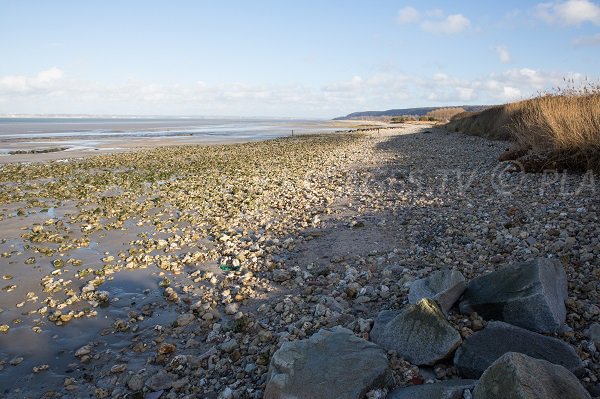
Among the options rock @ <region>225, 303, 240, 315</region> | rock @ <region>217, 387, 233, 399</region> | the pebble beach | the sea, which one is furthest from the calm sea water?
rock @ <region>217, 387, 233, 399</region>

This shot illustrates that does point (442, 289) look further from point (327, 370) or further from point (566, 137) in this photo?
point (566, 137)

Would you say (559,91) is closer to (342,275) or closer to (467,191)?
(467,191)

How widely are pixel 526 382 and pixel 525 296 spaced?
71.8 inches

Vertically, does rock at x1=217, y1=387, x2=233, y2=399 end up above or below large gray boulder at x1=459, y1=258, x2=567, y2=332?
below

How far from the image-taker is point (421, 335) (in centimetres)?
421

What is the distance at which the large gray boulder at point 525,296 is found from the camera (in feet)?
14.4

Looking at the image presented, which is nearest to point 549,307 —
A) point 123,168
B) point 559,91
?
point 559,91

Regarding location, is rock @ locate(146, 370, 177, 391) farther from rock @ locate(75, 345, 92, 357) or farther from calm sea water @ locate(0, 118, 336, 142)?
calm sea water @ locate(0, 118, 336, 142)

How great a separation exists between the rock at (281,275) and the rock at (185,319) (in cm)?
164

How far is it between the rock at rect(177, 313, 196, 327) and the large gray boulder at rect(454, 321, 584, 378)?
3768 mm

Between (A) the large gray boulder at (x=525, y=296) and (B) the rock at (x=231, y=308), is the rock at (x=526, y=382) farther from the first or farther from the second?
(B) the rock at (x=231, y=308)

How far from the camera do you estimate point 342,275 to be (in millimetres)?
7035

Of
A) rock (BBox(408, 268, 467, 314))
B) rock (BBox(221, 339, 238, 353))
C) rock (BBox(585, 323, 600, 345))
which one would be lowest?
rock (BBox(221, 339, 238, 353))

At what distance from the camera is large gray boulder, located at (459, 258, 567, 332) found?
4.39 metres
